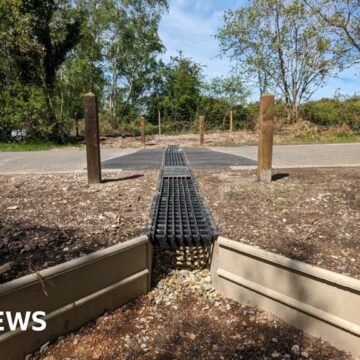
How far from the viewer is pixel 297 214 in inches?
111

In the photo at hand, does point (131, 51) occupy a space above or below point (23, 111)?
above

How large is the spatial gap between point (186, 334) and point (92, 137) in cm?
273

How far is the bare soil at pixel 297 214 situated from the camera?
2.17 metres

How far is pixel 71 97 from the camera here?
15.7m

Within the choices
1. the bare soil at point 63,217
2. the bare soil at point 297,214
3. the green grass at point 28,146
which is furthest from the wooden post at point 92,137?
the green grass at point 28,146

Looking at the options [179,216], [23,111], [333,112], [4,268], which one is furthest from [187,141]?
[4,268]

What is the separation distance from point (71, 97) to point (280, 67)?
10.1 m

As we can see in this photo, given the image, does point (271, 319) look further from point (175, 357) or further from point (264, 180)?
point (264, 180)

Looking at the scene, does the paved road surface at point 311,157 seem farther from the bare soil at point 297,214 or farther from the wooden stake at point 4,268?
the wooden stake at point 4,268

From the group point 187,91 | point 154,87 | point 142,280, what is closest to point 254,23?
point 187,91

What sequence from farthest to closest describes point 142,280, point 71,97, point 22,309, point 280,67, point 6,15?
point 71,97 < point 280,67 < point 6,15 < point 142,280 < point 22,309

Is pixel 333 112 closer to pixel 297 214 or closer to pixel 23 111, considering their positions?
pixel 23 111

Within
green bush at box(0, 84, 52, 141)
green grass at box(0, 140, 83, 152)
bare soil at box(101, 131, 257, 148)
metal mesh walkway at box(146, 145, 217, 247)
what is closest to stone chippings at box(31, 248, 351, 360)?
metal mesh walkway at box(146, 145, 217, 247)

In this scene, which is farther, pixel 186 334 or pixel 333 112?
pixel 333 112
